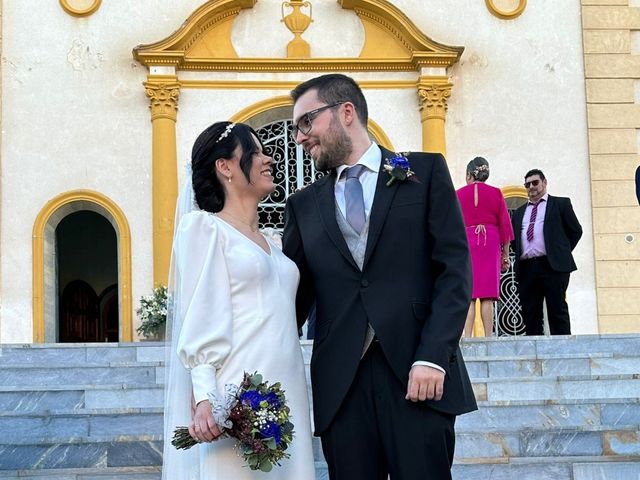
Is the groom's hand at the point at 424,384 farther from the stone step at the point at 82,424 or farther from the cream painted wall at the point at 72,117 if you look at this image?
the cream painted wall at the point at 72,117

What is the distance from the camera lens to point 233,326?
14.3 ft

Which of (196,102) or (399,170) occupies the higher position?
(196,102)

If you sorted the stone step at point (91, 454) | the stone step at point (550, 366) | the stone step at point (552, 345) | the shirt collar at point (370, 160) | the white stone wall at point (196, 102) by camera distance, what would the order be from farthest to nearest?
the white stone wall at point (196, 102), the stone step at point (552, 345), the stone step at point (550, 366), the stone step at point (91, 454), the shirt collar at point (370, 160)

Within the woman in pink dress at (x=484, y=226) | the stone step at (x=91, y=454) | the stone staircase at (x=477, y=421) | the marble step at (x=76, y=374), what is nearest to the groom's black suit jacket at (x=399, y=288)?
the stone staircase at (x=477, y=421)

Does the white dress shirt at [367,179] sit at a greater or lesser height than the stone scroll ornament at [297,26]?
lesser

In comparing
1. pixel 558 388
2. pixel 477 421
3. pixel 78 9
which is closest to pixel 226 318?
pixel 477 421

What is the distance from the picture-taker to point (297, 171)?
15.6 meters

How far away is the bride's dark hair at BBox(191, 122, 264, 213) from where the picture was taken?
15.0 feet

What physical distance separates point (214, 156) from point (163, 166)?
1088 centimetres

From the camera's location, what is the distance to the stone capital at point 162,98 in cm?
1549

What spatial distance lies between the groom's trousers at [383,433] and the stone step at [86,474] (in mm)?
2180

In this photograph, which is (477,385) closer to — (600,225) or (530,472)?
(530,472)

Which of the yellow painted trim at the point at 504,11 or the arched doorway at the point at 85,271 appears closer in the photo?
the yellow painted trim at the point at 504,11

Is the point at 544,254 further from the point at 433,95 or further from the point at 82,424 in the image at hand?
the point at 433,95
